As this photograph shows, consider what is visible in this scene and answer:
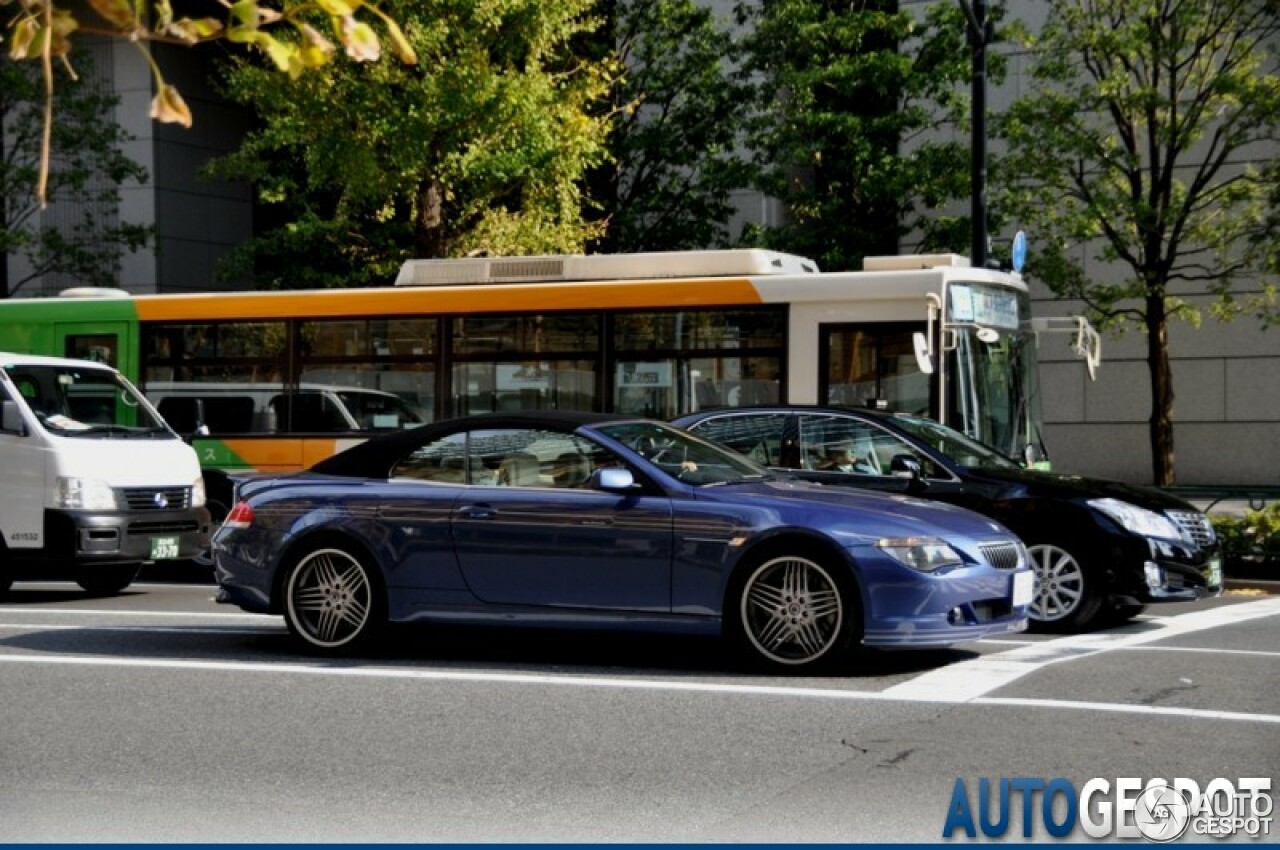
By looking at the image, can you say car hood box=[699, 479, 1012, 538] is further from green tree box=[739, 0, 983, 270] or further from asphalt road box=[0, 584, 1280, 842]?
green tree box=[739, 0, 983, 270]

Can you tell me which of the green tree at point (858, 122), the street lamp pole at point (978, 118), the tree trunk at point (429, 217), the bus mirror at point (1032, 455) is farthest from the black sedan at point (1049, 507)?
the green tree at point (858, 122)

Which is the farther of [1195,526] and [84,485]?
[84,485]

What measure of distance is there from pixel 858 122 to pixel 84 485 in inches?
651

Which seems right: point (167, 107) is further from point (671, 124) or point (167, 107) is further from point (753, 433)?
point (671, 124)

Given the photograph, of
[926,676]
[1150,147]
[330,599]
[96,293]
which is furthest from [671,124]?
[926,676]

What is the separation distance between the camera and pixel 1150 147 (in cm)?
2720

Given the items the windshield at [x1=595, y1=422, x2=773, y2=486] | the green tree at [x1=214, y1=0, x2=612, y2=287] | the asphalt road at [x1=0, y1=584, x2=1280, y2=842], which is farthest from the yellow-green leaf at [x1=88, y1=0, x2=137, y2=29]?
the green tree at [x1=214, y1=0, x2=612, y2=287]

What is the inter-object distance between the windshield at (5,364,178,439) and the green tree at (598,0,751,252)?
1674 centimetres

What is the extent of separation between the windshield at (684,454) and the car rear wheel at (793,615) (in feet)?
2.49

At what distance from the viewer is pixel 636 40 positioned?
111 ft

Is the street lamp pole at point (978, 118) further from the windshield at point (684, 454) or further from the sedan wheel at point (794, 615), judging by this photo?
the sedan wheel at point (794, 615)

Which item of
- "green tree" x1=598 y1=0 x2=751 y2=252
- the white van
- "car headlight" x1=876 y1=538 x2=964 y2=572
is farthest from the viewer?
"green tree" x1=598 y1=0 x2=751 y2=252

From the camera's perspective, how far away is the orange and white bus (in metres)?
16.6

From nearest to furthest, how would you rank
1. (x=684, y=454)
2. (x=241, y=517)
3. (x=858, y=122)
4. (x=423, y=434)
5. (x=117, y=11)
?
(x=117, y=11) → (x=684, y=454) → (x=423, y=434) → (x=241, y=517) → (x=858, y=122)
